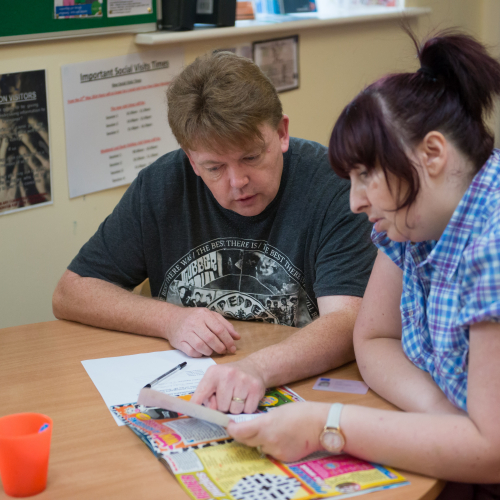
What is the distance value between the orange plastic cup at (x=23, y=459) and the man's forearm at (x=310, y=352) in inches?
16.5

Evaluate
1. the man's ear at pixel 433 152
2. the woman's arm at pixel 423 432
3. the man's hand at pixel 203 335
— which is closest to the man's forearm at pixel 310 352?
the man's hand at pixel 203 335

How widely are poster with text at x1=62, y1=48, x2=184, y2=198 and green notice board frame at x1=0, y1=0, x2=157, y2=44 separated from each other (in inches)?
4.1

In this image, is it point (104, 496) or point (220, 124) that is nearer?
point (104, 496)

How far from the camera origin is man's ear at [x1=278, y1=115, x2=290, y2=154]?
146 centimetres

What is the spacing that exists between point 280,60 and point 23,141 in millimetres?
1231

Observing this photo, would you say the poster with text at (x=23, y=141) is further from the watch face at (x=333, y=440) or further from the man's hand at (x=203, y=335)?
the watch face at (x=333, y=440)

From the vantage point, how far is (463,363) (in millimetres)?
927

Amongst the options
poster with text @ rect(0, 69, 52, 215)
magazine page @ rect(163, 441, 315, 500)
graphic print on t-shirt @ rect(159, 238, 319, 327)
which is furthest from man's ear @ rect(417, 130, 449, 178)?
poster with text @ rect(0, 69, 52, 215)

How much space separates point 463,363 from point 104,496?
54 cm

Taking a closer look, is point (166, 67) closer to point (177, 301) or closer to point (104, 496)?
point (177, 301)

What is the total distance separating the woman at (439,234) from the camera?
85cm

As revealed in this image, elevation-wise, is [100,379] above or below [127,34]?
below

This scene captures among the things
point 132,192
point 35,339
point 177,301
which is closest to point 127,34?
point 132,192

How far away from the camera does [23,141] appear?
204 cm
